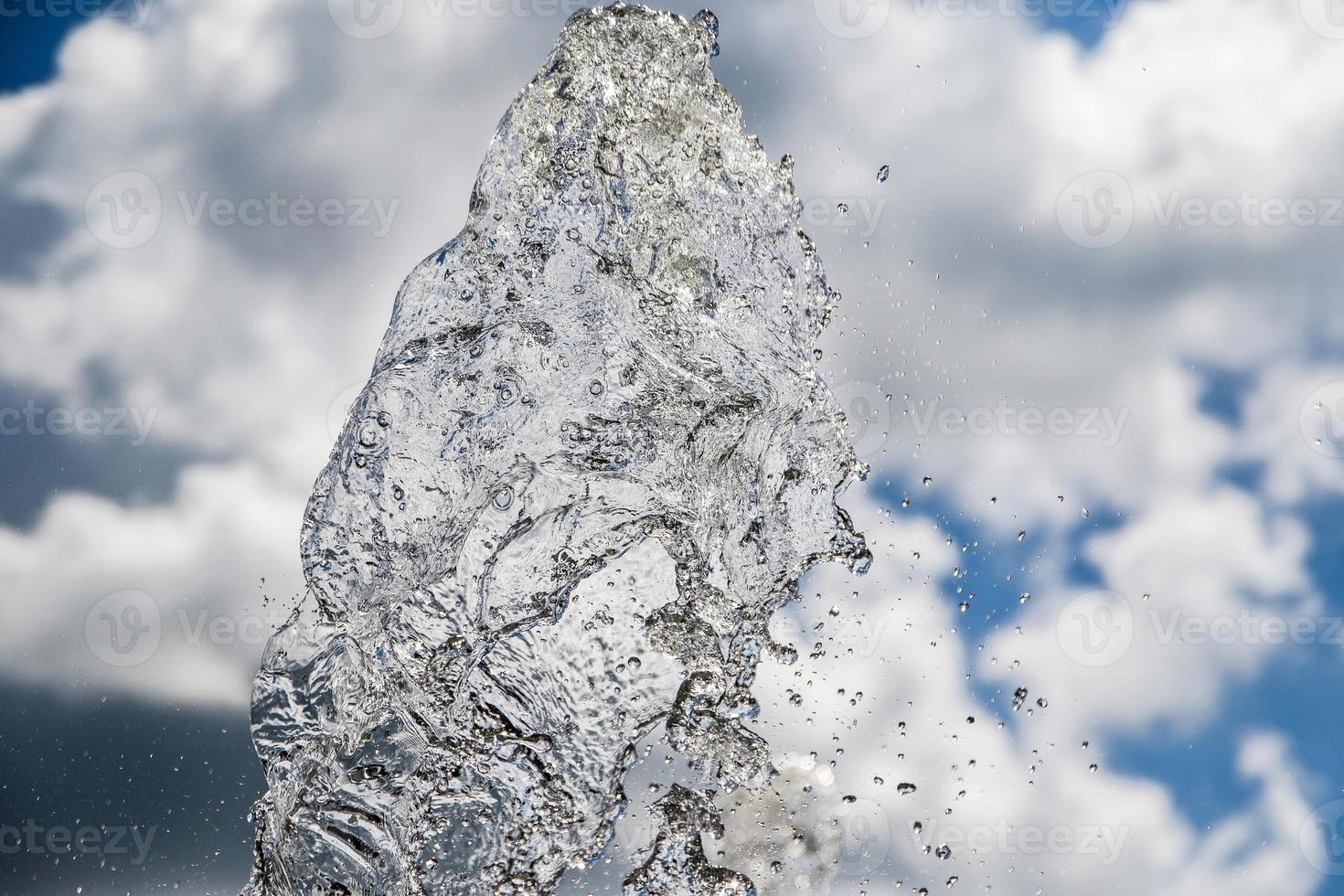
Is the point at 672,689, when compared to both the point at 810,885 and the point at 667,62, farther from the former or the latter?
the point at 667,62

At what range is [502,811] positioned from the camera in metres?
4.39

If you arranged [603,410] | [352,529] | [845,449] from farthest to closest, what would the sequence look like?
1. [845,449]
2. [603,410]
3. [352,529]

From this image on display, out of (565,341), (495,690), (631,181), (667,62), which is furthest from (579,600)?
(667,62)

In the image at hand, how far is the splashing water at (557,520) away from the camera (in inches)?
161

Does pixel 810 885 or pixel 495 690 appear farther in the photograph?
pixel 810 885

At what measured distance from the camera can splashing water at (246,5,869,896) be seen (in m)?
4.09

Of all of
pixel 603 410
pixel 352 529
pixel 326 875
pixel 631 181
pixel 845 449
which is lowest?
pixel 326 875

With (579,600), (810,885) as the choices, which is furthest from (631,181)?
(810,885)

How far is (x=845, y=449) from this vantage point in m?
4.89

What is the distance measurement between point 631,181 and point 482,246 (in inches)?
31.1

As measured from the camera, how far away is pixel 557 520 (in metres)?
4.31

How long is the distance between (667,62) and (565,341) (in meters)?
1.69

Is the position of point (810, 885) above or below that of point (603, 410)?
below

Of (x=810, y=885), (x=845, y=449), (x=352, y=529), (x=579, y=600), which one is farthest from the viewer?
(x=810, y=885)
